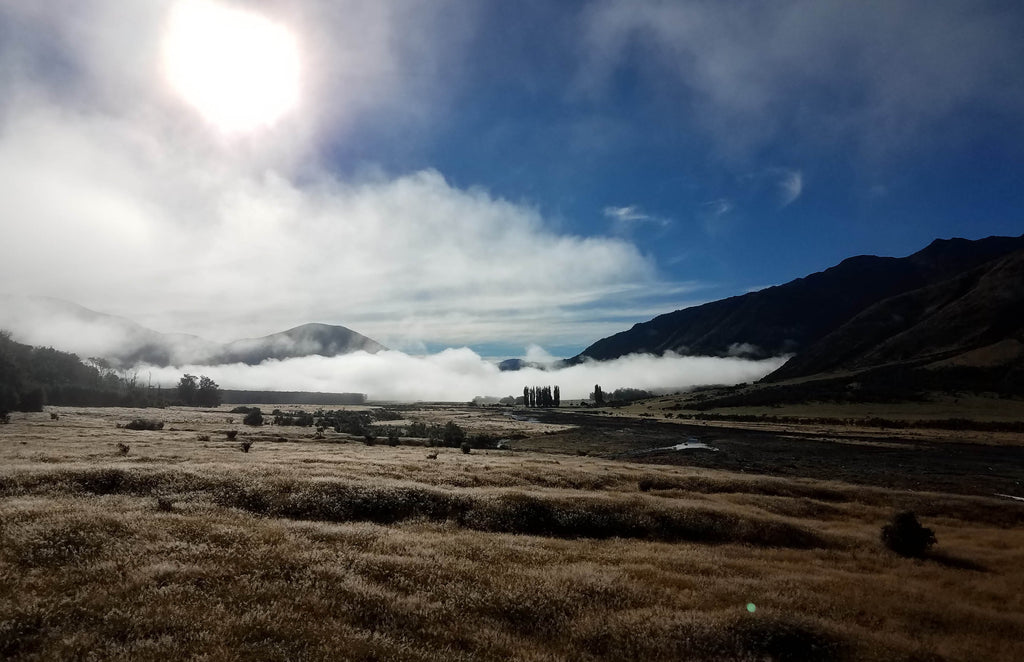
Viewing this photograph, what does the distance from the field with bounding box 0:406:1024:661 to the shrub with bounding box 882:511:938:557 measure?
3.74 feet

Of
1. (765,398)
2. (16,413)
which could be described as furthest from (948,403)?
(16,413)

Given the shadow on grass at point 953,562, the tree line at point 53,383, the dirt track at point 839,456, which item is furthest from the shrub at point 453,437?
the tree line at point 53,383

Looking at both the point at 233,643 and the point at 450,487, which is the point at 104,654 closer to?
the point at 233,643

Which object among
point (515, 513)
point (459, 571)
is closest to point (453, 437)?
point (515, 513)

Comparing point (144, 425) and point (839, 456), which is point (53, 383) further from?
point (839, 456)

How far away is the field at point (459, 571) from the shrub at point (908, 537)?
114 centimetres

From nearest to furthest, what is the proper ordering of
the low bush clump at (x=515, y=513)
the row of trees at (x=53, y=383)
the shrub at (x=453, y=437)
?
1. the low bush clump at (x=515, y=513)
2. the shrub at (x=453, y=437)
3. the row of trees at (x=53, y=383)

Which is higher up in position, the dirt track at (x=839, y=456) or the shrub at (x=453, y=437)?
the shrub at (x=453, y=437)

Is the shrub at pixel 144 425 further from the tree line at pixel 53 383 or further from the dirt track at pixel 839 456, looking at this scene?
the dirt track at pixel 839 456

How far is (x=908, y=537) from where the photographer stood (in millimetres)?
28266

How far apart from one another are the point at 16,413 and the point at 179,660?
388 feet

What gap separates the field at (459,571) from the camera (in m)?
13.5

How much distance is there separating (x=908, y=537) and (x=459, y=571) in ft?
83.7

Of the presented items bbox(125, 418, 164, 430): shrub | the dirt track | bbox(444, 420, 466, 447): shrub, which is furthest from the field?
bbox(444, 420, 466, 447): shrub
